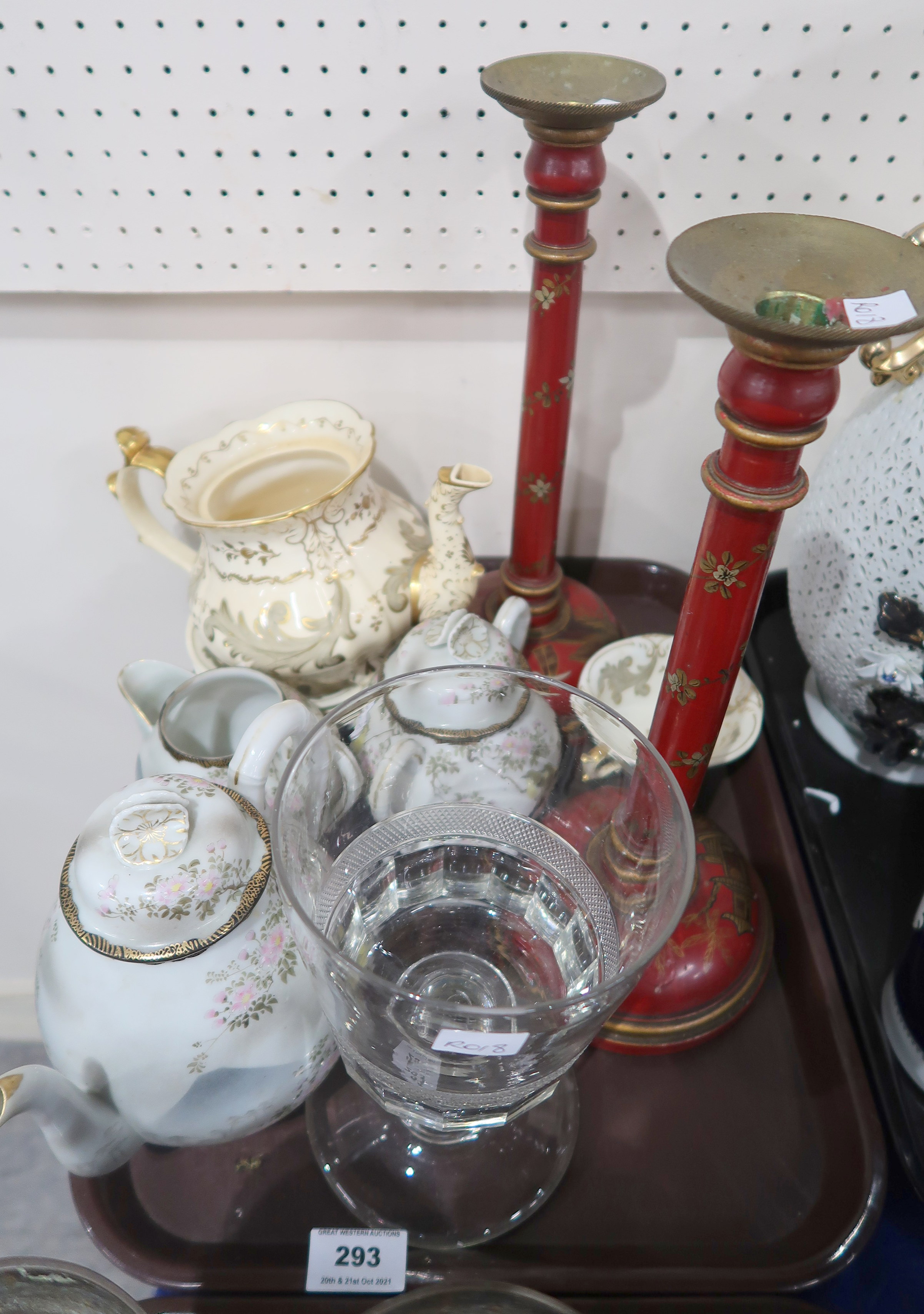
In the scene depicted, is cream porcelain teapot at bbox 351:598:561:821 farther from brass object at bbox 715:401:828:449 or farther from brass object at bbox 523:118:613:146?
brass object at bbox 523:118:613:146

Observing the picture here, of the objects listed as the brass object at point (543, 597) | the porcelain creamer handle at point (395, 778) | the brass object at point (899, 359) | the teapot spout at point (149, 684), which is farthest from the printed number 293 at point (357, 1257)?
the brass object at point (899, 359)

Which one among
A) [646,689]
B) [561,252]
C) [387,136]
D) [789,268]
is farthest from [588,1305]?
[387,136]

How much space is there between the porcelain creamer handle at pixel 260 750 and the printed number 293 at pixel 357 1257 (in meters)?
0.26

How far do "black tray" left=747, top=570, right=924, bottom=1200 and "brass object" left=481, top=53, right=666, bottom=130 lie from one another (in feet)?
1.57

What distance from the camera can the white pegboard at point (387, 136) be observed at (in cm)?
59

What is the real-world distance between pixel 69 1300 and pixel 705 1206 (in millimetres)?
355

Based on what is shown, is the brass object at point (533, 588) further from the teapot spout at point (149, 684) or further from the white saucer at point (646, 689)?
the teapot spout at point (149, 684)

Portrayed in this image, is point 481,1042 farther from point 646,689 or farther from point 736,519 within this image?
point 646,689

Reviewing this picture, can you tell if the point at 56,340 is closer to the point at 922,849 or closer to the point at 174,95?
the point at 174,95

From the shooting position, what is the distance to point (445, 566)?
0.67 m

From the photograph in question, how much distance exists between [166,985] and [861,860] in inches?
20.2

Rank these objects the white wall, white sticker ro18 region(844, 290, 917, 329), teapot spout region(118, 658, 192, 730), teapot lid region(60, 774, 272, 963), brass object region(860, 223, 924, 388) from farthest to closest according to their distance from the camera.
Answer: the white wall, teapot spout region(118, 658, 192, 730), brass object region(860, 223, 924, 388), teapot lid region(60, 774, 272, 963), white sticker ro18 region(844, 290, 917, 329)

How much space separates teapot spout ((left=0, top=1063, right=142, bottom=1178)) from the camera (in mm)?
408

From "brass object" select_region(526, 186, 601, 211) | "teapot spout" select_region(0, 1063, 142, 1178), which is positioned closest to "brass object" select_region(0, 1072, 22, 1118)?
"teapot spout" select_region(0, 1063, 142, 1178)
